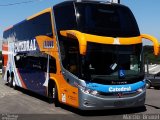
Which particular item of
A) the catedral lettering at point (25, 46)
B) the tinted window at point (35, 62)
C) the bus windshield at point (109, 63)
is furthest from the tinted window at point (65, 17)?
the catedral lettering at point (25, 46)

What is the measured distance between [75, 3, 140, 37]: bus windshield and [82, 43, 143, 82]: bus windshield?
1.67 ft

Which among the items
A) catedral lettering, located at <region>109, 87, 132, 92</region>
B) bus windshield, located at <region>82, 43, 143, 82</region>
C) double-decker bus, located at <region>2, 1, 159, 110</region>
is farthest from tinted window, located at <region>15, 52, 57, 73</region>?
catedral lettering, located at <region>109, 87, 132, 92</region>

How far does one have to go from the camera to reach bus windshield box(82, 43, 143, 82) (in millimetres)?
12219

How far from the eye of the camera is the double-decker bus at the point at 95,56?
39.9ft

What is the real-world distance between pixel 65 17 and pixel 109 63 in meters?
2.54

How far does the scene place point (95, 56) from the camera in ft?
40.6

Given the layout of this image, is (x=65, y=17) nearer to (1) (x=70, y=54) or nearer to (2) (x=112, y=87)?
(1) (x=70, y=54)

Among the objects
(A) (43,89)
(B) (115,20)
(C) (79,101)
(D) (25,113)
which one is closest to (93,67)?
(C) (79,101)

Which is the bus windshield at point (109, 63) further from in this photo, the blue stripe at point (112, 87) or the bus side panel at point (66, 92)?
the bus side panel at point (66, 92)

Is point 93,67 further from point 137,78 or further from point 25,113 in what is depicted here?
point 25,113

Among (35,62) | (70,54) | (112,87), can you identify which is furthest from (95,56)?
(35,62)

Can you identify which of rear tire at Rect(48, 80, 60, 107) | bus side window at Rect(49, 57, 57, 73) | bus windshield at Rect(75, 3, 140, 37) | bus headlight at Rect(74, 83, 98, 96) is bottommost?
rear tire at Rect(48, 80, 60, 107)

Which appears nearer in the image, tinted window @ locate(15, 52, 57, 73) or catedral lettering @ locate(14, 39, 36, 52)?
tinted window @ locate(15, 52, 57, 73)

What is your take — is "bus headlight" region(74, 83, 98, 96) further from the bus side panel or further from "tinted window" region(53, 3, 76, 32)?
"tinted window" region(53, 3, 76, 32)
